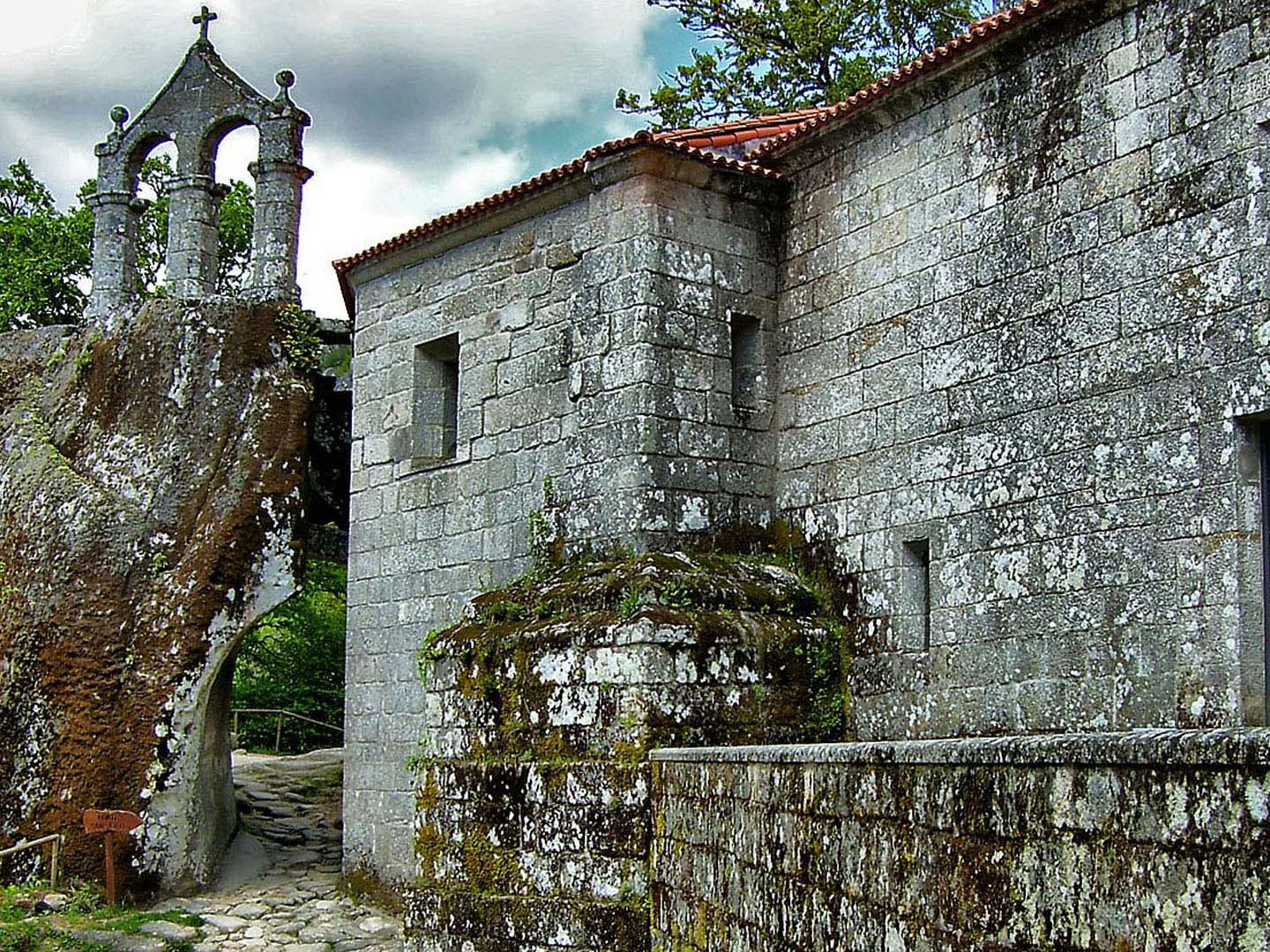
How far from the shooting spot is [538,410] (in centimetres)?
977

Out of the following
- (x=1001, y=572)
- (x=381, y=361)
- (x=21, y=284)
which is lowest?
(x=1001, y=572)

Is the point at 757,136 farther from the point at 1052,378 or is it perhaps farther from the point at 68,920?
the point at 68,920

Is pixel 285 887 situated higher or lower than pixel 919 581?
lower

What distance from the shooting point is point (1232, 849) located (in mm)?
2801

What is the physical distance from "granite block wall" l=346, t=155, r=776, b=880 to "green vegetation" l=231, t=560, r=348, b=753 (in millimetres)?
8349

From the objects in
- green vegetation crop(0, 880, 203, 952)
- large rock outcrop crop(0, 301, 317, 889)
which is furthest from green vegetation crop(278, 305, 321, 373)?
green vegetation crop(0, 880, 203, 952)

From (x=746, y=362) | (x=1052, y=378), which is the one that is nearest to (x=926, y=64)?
(x=1052, y=378)

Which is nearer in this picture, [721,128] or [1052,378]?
[1052,378]

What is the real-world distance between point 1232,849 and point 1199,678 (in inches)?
153

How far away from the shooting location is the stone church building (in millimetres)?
6633

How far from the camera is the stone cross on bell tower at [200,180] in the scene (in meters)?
12.4

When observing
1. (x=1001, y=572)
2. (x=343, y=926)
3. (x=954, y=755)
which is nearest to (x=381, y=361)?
(x=343, y=926)

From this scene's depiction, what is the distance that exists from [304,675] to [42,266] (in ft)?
24.5

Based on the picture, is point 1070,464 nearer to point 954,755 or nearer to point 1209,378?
point 1209,378
